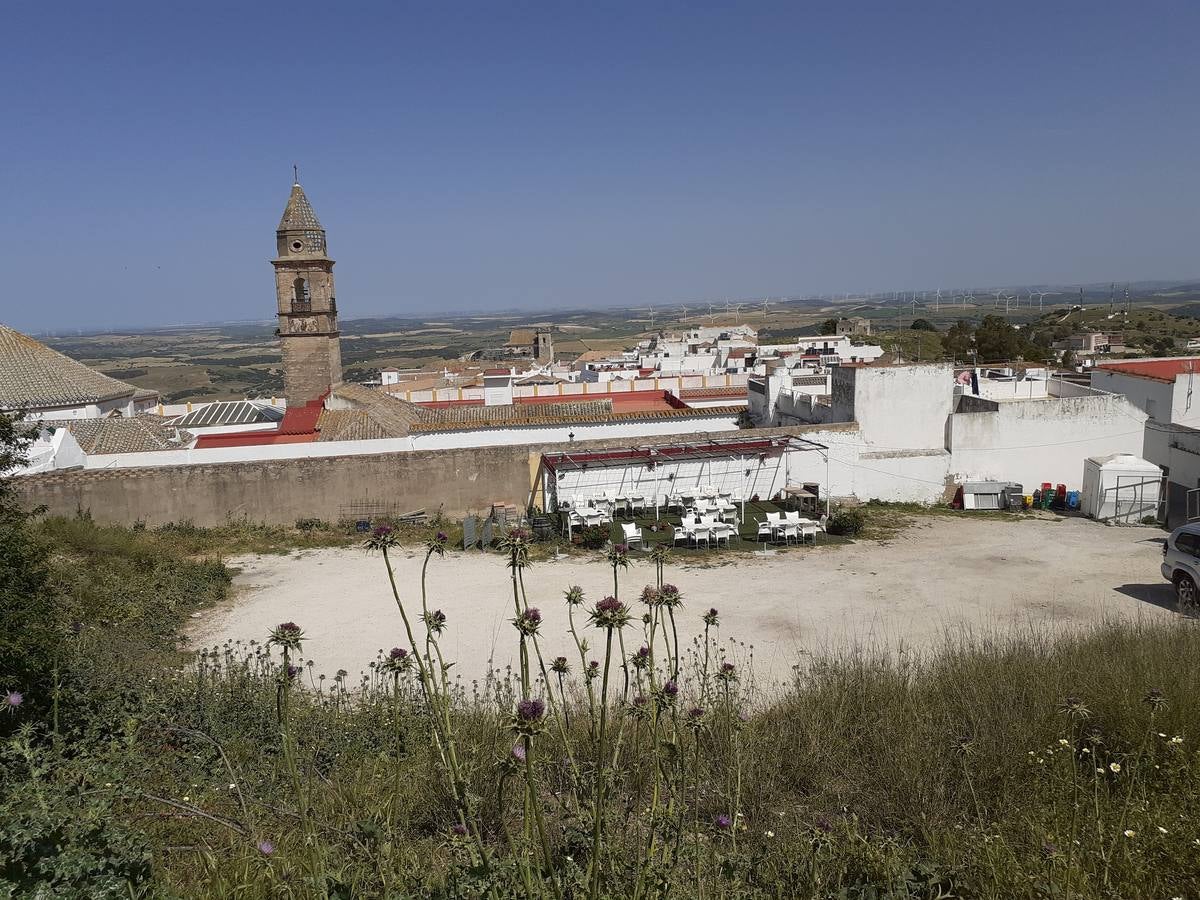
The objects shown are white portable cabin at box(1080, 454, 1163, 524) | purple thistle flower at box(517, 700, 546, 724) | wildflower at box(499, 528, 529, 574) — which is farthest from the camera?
white portable cabin at box(1080, 454, 1163, 524)

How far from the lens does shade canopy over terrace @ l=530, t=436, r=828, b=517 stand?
61.8 feet

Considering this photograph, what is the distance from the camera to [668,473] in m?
19.3

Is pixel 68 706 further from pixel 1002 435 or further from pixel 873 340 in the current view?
pixel 873 340

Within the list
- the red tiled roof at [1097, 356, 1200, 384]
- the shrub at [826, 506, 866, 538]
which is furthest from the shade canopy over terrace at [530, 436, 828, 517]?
the red tiled roof at [1097, 356, 1200, 384]

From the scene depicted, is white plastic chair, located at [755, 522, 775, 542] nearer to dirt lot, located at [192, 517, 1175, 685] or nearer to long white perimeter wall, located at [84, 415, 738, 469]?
dirt lot, located at [192, 517, 1175, 685]

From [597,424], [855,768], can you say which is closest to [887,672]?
[855,768]

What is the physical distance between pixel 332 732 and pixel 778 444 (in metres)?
14.7

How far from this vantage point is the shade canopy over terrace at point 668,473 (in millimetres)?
18828

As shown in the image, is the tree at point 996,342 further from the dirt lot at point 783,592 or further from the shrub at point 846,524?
the shrub at point 846,524

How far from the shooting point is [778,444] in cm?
1962

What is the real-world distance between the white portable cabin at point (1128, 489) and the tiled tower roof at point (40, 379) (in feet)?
107

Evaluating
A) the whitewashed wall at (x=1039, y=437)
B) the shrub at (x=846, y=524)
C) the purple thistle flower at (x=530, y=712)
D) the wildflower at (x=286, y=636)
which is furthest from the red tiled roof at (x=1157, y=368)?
the wildflower at (x=286, y=636)

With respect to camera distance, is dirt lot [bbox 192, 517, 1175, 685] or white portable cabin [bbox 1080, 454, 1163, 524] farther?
white portable cabin [bbox 1080, 454, 1163, 524]

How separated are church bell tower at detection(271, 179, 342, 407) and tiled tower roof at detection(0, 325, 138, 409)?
702cm
